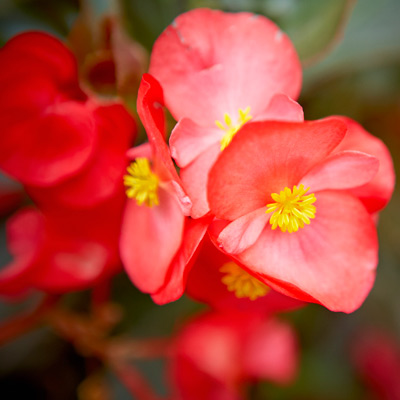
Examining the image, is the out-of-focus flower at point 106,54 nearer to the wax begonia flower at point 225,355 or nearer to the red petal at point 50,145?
the red petal at point 50,145

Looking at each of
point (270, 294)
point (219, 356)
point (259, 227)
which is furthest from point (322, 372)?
point (259, 227)

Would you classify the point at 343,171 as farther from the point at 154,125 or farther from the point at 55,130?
the point at 55,130

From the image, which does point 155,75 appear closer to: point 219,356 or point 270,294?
point 270,294

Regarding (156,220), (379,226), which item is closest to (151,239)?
(156,220)

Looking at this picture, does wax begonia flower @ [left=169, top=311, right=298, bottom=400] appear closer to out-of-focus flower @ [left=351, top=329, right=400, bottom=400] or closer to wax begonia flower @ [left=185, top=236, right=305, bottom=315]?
wax begonia flower @ [left=185, top=236, right=305, bottom=315]

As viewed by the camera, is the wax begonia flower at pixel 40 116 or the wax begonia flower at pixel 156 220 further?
the wax begonia flower at pixel 40 116

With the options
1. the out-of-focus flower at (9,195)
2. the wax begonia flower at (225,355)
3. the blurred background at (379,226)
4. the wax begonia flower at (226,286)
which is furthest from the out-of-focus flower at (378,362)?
the out-of-focus flower at (9,195)
